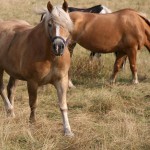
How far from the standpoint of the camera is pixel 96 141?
4.70 metres

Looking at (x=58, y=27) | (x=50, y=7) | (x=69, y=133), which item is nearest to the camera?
(x=58, y=27)

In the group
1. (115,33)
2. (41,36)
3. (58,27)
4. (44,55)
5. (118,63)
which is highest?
(58,27)

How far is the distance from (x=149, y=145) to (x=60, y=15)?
5.89 ft

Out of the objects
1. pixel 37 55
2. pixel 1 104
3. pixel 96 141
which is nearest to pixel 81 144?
pixel 96 141

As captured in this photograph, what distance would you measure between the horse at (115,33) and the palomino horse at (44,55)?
122 inches

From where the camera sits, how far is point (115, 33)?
8.63m

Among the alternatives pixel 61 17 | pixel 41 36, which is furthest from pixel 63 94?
pixel 61 17

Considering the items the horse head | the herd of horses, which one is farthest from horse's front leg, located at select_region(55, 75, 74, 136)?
the horse head

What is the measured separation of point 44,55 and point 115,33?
3.87 metres

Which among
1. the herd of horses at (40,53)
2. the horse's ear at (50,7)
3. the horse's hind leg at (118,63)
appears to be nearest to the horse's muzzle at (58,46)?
the herd of horses at (40,53)

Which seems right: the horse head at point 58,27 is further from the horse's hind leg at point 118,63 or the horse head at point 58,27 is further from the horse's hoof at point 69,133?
the horse's hind leg at point 118,63

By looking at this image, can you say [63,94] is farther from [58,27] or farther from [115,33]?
[115,33]

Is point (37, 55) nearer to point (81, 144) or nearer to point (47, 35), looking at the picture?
point (47, 35)

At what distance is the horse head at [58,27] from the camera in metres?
4.56
